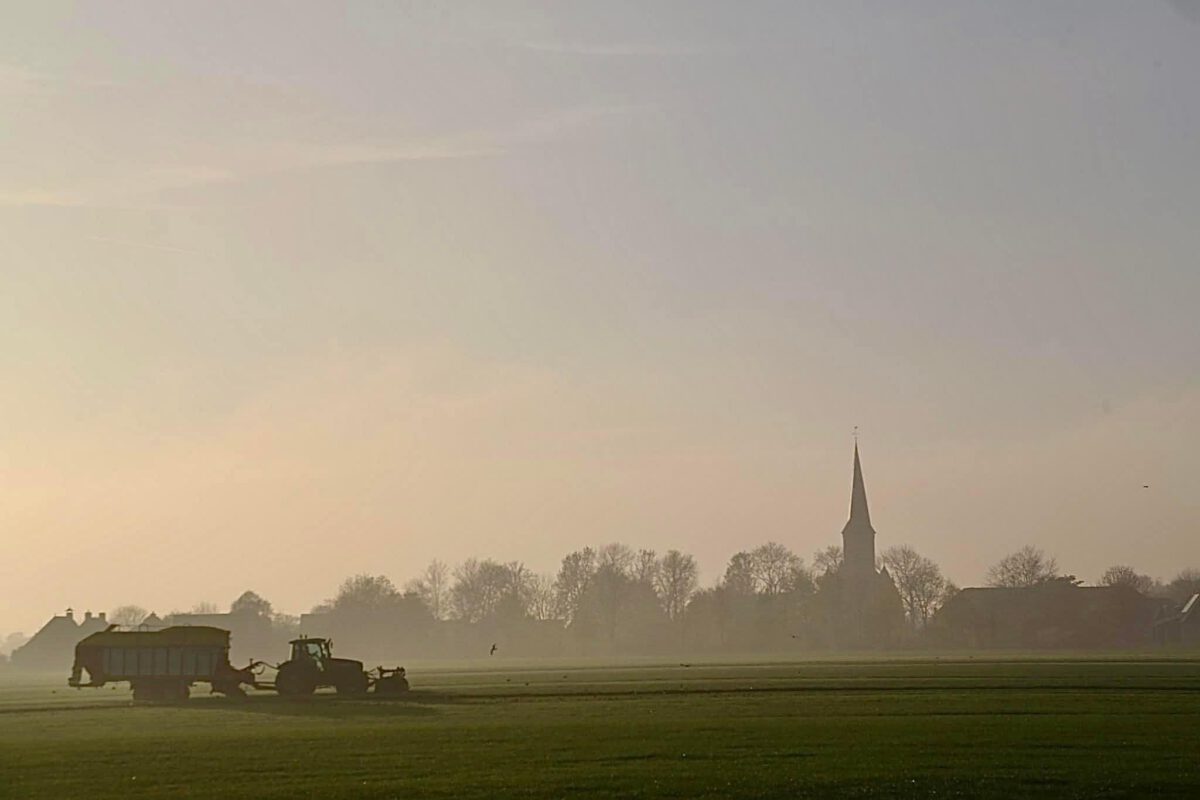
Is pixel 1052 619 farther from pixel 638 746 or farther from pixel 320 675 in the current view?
pixel 638 746

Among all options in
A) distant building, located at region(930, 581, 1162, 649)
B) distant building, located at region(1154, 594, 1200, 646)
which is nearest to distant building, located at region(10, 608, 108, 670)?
distant building, located at region(930, 581, 1162, 649)

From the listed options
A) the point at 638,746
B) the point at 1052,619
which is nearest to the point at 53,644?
the point at 1052,619

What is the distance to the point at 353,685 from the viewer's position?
58.9m

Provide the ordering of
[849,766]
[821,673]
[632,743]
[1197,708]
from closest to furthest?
[849,766] < [632,743] < [1197,708] < [821,673]

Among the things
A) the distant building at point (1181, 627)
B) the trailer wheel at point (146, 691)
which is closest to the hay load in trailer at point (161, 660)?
the trailer wheel at point (146, 691)

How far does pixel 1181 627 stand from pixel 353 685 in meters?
148

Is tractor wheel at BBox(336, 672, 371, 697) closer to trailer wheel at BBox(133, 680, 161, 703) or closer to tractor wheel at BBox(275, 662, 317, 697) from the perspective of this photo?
tractor wheel at BBox(275, 662, 317, 697)

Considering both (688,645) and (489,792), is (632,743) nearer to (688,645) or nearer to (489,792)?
(489,792)

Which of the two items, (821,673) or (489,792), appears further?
(821,673)

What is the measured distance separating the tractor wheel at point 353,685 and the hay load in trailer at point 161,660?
183 inches

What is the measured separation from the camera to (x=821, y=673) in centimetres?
7556

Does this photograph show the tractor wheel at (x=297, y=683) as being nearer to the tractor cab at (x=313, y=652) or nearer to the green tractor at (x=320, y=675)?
the green tractor at (x=320, y=675)

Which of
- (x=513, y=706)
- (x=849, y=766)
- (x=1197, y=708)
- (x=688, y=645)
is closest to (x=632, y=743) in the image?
(x=849, y=766)

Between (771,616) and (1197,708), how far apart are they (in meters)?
156
